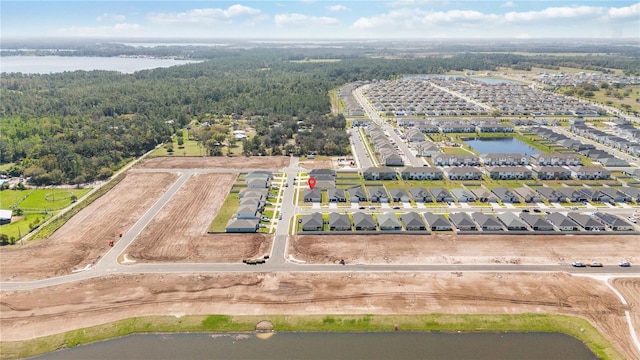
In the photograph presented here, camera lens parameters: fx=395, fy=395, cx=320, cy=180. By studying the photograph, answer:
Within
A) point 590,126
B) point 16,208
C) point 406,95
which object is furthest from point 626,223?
point 406,95

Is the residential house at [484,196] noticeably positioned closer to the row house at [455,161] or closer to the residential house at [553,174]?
the residential house at [553,174]

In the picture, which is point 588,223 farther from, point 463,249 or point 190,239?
point 190,239

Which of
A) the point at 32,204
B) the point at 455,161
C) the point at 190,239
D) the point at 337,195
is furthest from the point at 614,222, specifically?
the point at 32,204

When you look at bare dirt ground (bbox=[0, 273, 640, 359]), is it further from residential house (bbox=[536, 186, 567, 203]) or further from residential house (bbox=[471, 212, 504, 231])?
residential house (bbox=[536, 186, 567, 203])

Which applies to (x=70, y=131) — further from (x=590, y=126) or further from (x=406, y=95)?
(x=590, y=126)

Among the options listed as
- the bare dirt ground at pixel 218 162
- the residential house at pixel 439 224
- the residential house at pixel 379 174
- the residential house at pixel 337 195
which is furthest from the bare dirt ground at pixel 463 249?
the bare dirt ground at pixel 218 162
